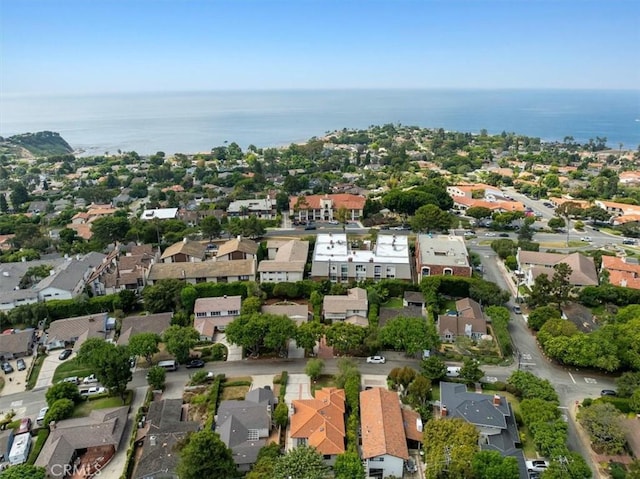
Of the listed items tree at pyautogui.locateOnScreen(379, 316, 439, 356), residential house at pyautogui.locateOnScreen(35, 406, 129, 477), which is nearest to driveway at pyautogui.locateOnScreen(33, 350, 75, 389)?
residential house at pyautogui.locateOnScreen(35, 406, 129, 477)

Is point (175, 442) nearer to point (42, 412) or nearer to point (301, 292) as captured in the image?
point (42, 412)

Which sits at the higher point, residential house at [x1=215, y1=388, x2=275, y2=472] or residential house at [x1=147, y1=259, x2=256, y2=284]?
residential house at [x1=147, y1=259, x2=256, y2=284]

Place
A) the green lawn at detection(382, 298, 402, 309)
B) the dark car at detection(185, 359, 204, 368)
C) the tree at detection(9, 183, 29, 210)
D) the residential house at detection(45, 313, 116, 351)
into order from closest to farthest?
1. the dark car at detection(185, 359, 204, 368)
2. the residential house at detection(45, 313, 116, 351)
3. the green lawn at detection(382, 298, 402, 309)
4. the tree at detection(9, 183, 29, 210)

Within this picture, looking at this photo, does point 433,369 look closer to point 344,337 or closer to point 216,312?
point 344,337

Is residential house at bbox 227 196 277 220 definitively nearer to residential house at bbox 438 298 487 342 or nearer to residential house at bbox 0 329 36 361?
residential house at bbox 0 329 36 361

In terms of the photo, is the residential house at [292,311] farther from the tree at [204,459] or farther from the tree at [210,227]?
the tree at [210,227]

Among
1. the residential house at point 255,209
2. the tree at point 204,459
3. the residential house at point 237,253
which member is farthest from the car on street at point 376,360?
the residential house at point 255,209
